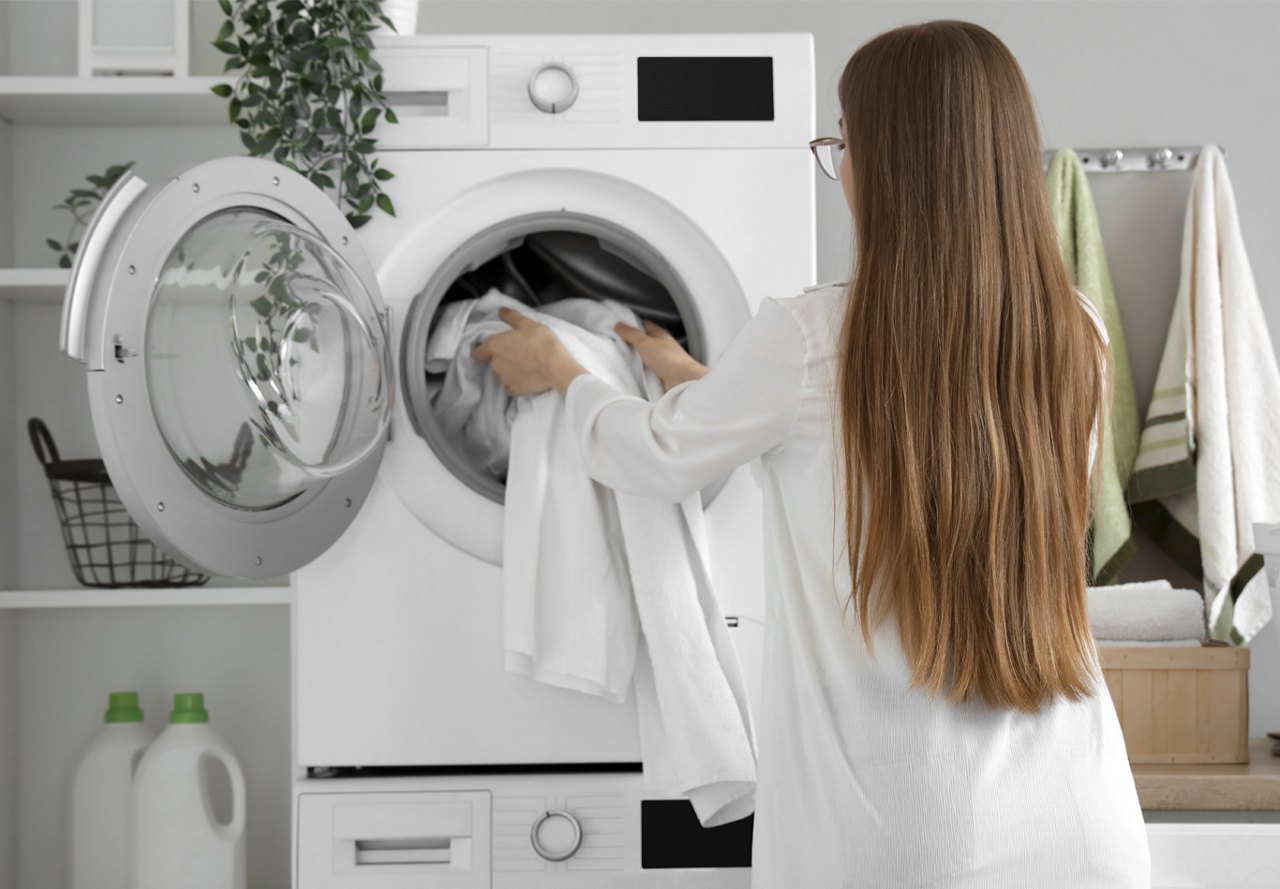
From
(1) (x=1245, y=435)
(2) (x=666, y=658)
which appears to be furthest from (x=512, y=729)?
(1) (x=1245, y=435)

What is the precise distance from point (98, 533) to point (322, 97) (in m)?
1.00

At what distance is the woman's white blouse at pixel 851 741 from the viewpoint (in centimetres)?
114

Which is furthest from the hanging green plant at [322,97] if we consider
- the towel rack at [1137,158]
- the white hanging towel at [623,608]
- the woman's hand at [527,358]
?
the towel rack at [1137,158]

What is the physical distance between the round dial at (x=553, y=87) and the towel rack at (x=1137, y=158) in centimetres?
107

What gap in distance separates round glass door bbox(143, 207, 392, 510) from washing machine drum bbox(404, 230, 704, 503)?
0.13 meters

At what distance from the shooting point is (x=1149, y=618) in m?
1.69

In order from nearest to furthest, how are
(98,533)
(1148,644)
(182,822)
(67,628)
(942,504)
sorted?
1. (942,504)
2. (1148,644)
3. (182,822)
4. (98,533)
5. (67,628)

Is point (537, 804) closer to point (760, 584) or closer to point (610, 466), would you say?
point (760, 584)

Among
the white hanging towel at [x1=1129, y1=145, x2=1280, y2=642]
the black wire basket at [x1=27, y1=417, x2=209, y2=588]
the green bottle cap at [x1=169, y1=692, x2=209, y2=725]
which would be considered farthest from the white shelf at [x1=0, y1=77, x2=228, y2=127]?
the white hanging towel at [x1=1129, y1=145, x2=1280, y2=642]

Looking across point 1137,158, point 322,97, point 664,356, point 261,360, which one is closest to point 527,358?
point 664,356

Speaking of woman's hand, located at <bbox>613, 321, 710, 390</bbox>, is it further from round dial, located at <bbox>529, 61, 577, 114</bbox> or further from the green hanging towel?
the green hanging towel

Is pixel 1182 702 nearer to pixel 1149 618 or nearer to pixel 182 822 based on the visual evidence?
pixel 1149 618

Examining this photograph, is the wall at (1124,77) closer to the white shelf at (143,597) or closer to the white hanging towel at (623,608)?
the white hanging towel at (623,608)

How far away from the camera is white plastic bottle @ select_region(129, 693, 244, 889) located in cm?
189
